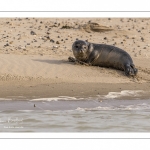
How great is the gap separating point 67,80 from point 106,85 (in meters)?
0.74

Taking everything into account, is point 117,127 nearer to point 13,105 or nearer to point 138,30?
point 13,105

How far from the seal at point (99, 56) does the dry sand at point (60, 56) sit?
0.20 m

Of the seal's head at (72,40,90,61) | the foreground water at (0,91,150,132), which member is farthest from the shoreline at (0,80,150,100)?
the seal's head at (72,40,90,61)

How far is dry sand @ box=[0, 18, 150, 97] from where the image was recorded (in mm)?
9719

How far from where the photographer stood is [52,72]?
10422 mm

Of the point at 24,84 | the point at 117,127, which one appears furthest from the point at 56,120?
the point at 24,84

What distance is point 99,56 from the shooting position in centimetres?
1112

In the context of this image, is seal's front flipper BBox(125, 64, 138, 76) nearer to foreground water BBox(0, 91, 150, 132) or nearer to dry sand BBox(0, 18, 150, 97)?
dry sand BBox(0, 18, 150, 97)

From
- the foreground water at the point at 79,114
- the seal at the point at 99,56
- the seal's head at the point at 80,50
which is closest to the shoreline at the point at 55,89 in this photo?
the foreground water at the point at 79,114

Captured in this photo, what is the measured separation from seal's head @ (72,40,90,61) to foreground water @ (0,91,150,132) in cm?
166

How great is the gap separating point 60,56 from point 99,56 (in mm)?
1122

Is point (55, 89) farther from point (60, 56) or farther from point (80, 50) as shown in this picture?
point (60, 56)

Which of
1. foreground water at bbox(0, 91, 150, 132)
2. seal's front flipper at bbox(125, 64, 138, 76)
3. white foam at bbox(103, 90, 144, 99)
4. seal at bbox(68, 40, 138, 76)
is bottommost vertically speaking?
foreground water at bbox(0, 91, 150, 132)

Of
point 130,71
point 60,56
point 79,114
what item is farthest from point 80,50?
point 79,114
